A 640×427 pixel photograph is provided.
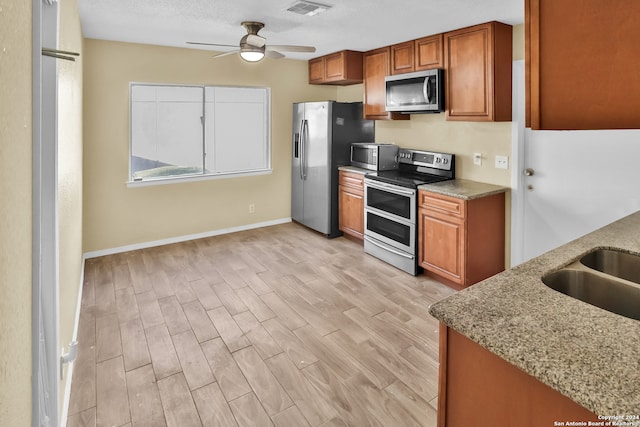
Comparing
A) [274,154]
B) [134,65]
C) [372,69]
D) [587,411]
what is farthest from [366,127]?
[587,411]

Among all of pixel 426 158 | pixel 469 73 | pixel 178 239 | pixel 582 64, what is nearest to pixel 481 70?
pixel 469 73

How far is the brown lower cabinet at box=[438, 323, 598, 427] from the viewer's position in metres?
0.96

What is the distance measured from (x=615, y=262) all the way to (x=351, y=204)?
3.26 m

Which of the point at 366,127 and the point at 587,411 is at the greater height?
the point at 366,127

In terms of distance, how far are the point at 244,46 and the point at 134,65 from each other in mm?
1785

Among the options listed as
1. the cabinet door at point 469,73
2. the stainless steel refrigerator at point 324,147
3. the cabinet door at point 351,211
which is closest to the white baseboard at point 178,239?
the stainless steel refrigerator at point 324,147

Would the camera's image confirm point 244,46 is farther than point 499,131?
No

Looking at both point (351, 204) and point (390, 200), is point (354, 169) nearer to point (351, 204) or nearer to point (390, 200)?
point (351, 204)

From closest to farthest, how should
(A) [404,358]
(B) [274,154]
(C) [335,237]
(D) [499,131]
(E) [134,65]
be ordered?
(A) [404,358]
(D) [499,131]
(E) [134,65]
(C) [335,237]
(B) [274,154]

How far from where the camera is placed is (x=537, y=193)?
11.5ft

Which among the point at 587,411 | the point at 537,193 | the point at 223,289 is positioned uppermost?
the point at 537,193

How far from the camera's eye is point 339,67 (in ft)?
16.0

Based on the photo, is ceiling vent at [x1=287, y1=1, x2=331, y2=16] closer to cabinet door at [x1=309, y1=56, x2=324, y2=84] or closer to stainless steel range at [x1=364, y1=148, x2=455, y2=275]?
stainless steel range at [x1=364, y1=148, x2=455, y2=275]
